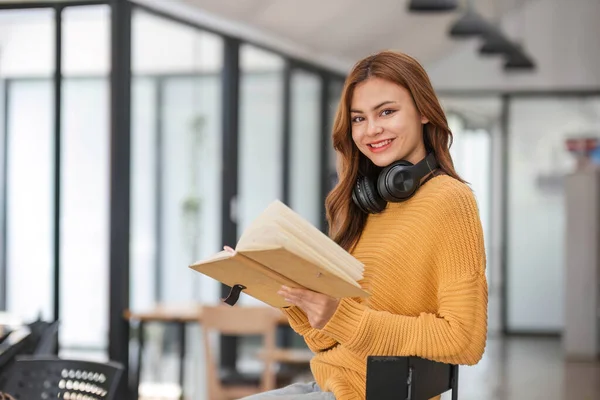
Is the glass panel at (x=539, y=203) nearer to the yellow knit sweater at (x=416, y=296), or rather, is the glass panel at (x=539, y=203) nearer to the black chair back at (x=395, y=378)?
the yellow knit sweater at (x=416, y=296)

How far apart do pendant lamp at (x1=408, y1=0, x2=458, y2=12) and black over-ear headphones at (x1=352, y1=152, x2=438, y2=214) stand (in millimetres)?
4262

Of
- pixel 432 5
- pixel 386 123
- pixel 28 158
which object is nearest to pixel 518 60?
pixel 432 5

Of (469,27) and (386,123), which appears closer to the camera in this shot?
(386,123)

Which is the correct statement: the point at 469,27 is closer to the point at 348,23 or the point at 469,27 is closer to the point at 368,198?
the point at 348,23

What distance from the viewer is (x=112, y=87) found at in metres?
5.71

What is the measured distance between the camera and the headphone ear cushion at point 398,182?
2.25m

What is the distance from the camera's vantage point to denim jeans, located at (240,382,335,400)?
2.28 m

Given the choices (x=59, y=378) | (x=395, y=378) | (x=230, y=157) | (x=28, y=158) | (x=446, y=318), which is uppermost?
(x=230, y=157)

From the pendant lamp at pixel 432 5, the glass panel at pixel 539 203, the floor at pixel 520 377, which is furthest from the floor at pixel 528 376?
the pendant lamp at pixel 432 5

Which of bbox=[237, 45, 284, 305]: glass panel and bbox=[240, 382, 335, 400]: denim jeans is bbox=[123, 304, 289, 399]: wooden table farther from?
bbox=[240, 382, 335, 400]: denim jeans

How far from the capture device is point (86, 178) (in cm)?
581

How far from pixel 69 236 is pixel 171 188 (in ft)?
3.25

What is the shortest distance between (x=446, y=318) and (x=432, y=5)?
458 cm

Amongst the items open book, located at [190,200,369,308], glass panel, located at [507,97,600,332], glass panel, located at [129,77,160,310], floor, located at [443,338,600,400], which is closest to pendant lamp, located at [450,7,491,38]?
glass panel, located at [129,77,160,310]
